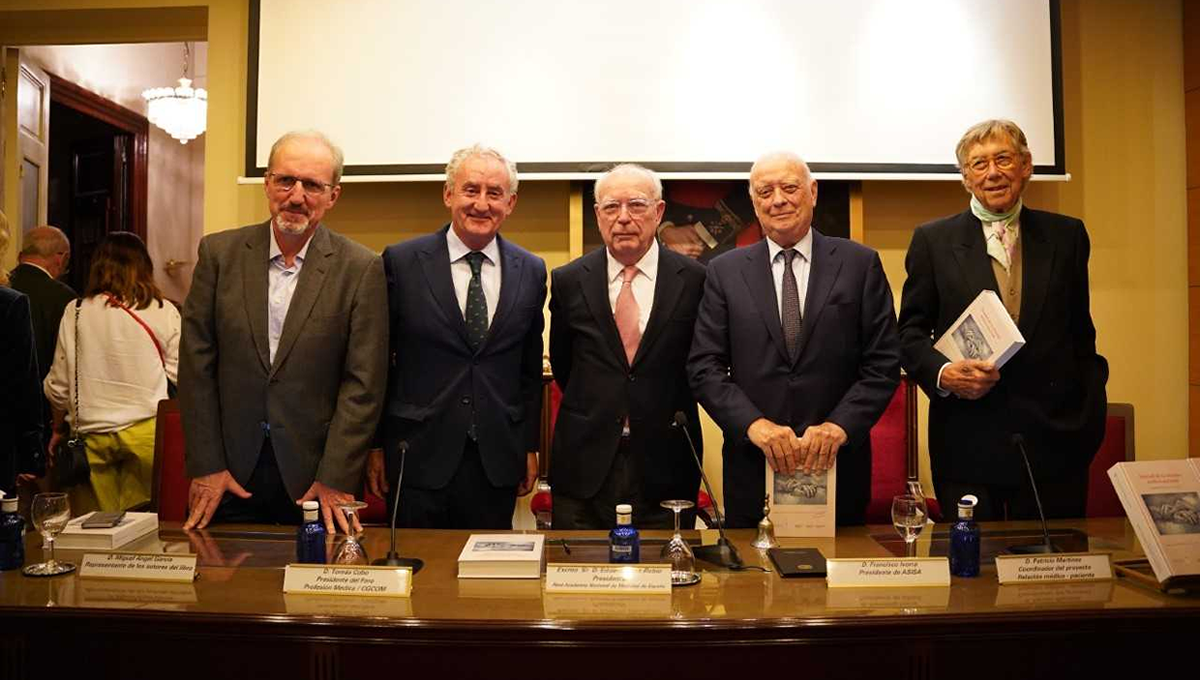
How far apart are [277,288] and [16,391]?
3.21 feet

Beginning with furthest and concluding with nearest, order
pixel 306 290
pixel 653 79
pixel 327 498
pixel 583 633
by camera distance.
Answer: pixel 653 79 < pixel 306 290 < pixel 327 498 < pixel 583 633

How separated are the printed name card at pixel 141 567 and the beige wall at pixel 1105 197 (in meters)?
2.65

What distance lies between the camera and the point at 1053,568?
75.3 inches

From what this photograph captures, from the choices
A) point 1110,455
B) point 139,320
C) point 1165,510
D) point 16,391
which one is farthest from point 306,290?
point 1110,455

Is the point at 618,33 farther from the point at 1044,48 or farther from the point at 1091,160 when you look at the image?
the point at 1091,160

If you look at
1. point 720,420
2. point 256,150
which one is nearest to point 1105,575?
point 720,420

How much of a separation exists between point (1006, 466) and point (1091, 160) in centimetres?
260

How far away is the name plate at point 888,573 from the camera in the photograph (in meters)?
1.87

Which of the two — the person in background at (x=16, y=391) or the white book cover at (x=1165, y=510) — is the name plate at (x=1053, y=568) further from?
the person in background at (x=16, y=391)

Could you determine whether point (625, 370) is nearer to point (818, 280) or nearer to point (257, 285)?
point (818, 280)

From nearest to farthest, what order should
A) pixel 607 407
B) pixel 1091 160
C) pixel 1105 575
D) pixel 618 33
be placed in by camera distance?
pixel 1105 575
pixel 607 407
pixel 618 33
pixel 1091 160

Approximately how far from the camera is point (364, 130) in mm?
4176

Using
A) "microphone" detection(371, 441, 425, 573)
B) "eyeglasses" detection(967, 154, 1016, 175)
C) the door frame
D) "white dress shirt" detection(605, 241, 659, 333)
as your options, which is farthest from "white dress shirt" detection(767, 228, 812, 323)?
the door frame

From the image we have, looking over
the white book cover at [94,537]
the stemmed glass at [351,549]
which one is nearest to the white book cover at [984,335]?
the stemmed glass at [351,549]
